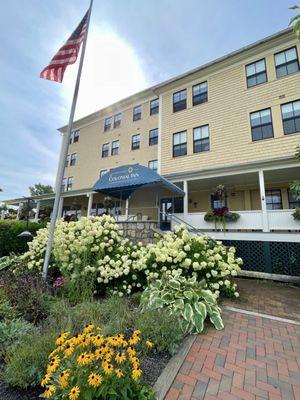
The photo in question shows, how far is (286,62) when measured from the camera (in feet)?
33.4

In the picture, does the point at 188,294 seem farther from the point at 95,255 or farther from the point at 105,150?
the point at 105,150

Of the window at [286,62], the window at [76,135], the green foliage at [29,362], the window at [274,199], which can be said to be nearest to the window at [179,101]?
the window at [286,62]

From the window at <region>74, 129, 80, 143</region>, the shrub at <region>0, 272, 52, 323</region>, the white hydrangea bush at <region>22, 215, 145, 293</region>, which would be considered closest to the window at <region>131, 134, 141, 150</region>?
the window at <region>74, 129, 80, 143</region>

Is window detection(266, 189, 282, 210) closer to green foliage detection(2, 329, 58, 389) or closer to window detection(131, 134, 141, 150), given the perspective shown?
window detection(131, 134, 141, 150)

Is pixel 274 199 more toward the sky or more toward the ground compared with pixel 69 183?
more toward the ground

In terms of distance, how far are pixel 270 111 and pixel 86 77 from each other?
868cm

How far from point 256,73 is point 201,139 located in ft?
14.0

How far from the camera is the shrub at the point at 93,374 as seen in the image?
62.9 inches

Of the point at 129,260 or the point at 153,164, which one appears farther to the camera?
the point at 153,164

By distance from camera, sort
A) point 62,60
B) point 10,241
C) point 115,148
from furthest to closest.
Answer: point 115,148 → point 10,241 → point 62,60

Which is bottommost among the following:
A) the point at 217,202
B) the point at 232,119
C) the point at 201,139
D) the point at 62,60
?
the point at 217,202

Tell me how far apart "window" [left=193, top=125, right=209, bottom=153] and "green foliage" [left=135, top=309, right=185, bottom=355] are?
9.99 metres

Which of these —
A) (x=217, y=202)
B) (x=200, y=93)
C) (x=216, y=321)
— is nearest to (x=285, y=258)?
(x=217, y=202)

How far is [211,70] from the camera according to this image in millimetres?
12211
